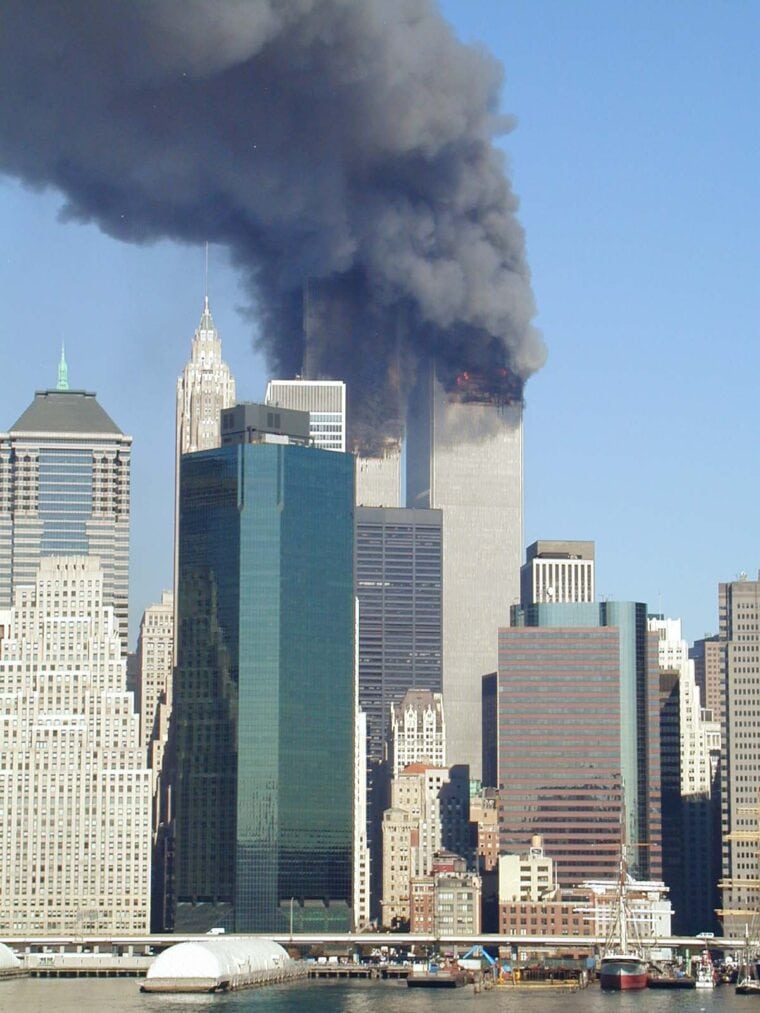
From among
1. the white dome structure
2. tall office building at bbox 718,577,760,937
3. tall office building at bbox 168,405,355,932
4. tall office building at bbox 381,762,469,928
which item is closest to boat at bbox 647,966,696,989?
the white dome structure

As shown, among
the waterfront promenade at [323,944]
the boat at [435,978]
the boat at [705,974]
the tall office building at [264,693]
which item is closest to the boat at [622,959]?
the boat at [705,974]

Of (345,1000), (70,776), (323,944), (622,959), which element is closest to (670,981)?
(622,959)

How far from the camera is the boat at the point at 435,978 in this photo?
142m

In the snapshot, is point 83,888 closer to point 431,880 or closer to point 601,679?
point 431,880

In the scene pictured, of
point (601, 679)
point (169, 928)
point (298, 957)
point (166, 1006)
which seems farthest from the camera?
point (601, 679)

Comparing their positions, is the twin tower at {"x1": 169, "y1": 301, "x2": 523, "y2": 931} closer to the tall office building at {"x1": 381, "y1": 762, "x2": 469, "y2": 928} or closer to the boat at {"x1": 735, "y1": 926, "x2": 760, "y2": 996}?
the tall office building at {"x1": 381, "y1": 762, "x2": 469, "y2": 928}

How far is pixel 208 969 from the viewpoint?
128 m

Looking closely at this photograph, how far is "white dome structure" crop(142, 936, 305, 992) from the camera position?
419ft

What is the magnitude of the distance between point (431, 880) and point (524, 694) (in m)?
15.9

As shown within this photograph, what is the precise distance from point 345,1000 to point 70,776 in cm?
5253

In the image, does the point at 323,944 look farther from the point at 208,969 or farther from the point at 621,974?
the point at 208,969

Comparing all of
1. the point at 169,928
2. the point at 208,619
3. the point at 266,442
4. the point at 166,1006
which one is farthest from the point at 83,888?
the point at 166,1006

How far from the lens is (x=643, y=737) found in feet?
614

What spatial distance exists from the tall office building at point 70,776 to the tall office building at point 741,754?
37.4m
